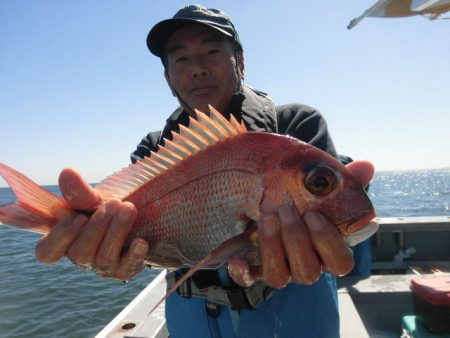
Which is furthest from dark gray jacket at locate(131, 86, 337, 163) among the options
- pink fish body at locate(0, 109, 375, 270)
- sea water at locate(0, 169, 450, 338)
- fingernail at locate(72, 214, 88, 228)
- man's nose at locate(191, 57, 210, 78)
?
sea water at locate(0, 169, 450, 338)

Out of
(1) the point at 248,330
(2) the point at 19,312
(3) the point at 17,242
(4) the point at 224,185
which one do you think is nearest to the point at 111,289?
(2) the point at 19,312

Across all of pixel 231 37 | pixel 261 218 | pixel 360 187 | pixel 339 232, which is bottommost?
pixel 339 232

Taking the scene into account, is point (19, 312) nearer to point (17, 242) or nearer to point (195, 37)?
point (195, 37)

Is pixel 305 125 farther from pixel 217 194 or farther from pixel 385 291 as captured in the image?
pixel 385 291

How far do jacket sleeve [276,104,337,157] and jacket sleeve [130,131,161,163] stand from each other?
1187mm

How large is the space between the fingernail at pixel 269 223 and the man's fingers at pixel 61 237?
1.00 m

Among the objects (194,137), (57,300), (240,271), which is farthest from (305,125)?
(57,300)

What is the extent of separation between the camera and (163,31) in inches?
110

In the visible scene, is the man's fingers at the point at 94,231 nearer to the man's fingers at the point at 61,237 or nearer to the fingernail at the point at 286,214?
the man's fingers at the point at 61,237

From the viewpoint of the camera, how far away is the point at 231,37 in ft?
9.11

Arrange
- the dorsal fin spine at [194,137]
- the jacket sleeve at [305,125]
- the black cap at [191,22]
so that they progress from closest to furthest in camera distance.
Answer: the dorsal fin spine at [194,137] < the jacket sleeve at [305,125] < the black cap at [191,22]

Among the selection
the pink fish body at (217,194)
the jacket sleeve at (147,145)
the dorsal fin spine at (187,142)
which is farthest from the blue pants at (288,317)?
the jacket sleeve at (147,145)

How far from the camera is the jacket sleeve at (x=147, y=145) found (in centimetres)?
319

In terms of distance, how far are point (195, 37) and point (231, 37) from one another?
29 centimetres
